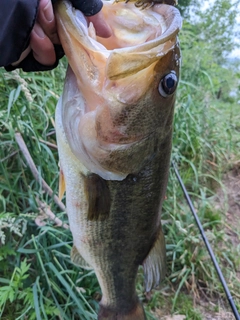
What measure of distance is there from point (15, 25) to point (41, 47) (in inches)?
4.8

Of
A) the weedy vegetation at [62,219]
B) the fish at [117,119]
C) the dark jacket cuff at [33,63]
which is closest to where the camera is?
the fish at [117,119]

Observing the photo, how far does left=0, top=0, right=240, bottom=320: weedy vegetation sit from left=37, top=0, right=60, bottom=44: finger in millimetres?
700

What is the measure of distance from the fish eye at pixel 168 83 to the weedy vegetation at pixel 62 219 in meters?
0.83

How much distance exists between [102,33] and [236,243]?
8.31ft

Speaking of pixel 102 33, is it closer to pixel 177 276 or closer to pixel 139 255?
pixel 139 255

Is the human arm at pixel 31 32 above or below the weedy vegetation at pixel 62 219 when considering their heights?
above

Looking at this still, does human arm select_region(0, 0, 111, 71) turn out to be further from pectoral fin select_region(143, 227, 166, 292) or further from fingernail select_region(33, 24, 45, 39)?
pectoral fin select_region(143, 227, 166, 292)

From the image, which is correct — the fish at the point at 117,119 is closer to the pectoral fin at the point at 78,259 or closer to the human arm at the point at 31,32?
the human arm at the point at 31,32

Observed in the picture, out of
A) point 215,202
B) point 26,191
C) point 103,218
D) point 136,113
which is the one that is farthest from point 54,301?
point 215,202

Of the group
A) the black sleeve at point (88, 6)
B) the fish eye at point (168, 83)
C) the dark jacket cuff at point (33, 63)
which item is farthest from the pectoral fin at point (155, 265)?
the black sleeve at point (88, 6)

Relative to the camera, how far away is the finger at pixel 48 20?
1.28 m

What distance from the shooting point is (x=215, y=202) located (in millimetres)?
3824

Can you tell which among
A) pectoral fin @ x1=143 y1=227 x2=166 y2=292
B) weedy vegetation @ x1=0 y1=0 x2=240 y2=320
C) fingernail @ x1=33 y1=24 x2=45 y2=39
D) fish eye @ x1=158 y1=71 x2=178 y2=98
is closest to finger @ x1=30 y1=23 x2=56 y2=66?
fingernail @ x1=33 y1=24 x2=45 y2=39

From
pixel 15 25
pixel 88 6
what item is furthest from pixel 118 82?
pixel 15 25
